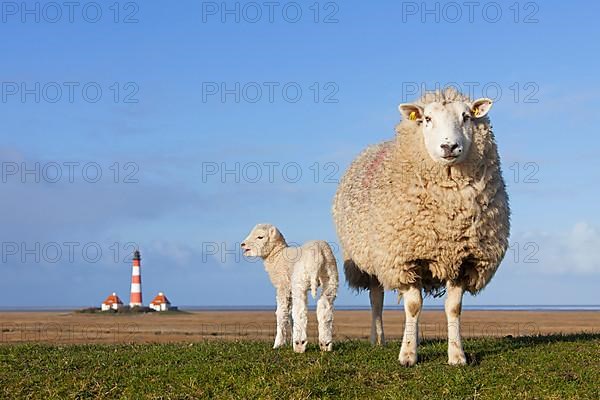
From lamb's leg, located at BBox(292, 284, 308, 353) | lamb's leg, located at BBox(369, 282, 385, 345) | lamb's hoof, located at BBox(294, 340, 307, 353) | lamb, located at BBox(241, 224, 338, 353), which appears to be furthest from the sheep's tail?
lamb's leg, located at BBox(369, 282, 385, 345)

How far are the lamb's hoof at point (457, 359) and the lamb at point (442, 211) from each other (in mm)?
15

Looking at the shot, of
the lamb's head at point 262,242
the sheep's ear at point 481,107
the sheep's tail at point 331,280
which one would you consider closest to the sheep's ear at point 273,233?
the lamb's head at point 262,242

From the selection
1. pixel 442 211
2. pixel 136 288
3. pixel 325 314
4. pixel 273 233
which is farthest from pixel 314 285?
pixel 136 288

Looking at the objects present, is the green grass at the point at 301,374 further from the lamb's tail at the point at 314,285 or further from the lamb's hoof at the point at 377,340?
the lamb's hoof at the point at 377,340

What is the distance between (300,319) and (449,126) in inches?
137

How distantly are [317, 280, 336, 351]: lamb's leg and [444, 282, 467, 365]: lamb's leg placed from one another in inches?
65.9

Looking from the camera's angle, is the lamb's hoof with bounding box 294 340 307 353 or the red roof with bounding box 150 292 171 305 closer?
the lamb's hoof with bounding box 294 340 307 353

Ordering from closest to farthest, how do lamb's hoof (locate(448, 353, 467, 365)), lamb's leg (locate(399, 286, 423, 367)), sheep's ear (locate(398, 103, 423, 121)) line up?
lamb's hoof (locate(448, 353, 467, 365)), lamb's leg (locate(399, 286, 423, 367)), sheep's ear (locate(398, 103, 423, 121))

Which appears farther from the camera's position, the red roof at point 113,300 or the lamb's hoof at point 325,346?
the red roof at point 113,300

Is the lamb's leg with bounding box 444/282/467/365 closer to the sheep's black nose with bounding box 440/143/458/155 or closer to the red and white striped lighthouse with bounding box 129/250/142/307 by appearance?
the sheep's black nose with bounding box 440/143/458/155

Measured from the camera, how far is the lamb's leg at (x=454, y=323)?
11.2 m

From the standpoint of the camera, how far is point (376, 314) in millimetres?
14453

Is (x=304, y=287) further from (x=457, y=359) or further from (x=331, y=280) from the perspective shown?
(x=457, y=359)

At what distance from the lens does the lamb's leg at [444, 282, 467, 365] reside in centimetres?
1119
